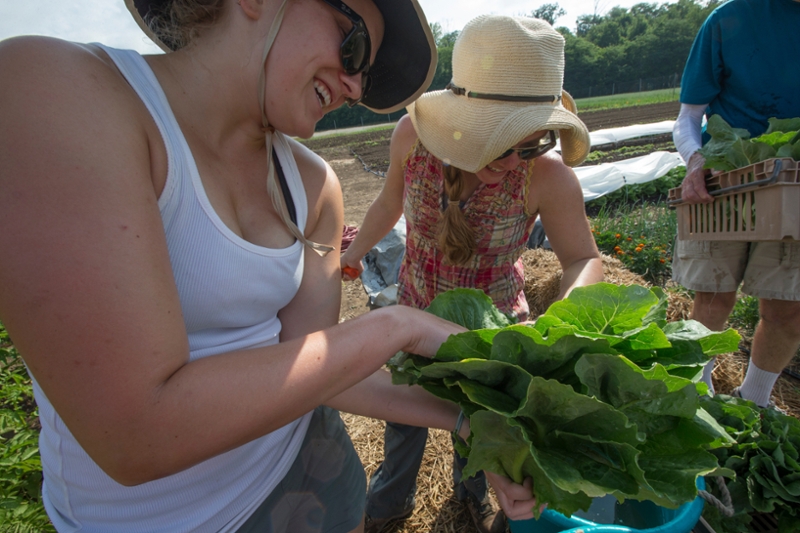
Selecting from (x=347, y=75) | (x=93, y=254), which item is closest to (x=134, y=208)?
(x=93, y=254)

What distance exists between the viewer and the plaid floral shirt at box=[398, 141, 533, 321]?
194 centimetres

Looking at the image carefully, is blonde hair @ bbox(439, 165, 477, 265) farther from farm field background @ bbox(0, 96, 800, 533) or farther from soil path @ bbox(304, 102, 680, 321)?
soil path @ bbox(304, 102, 680, 321)

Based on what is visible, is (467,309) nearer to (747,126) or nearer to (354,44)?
(354,44)

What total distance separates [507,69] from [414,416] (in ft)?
4.39

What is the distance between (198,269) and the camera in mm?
1005

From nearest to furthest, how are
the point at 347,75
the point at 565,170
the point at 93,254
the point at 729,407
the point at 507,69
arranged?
the point at 93,254 → the point at 347,75 → the point at 729,407 → the point at 507,69 → the point at 565,170

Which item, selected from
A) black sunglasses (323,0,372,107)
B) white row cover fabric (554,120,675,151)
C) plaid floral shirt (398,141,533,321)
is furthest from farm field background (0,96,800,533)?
white row cover fabric (554,120,675,151)

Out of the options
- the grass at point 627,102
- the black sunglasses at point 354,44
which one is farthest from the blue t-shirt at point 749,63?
the grass at point 627,102

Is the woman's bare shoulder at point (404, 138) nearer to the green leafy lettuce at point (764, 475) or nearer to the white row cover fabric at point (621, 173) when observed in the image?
the green leafy lettuce at point (764, 475)

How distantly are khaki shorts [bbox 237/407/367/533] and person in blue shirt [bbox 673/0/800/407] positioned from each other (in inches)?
96.0

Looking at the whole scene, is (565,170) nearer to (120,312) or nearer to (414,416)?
(414,416)

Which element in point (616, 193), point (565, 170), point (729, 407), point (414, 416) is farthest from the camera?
point (616, 193)

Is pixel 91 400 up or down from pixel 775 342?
up

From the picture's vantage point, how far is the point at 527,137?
5.54 ft
